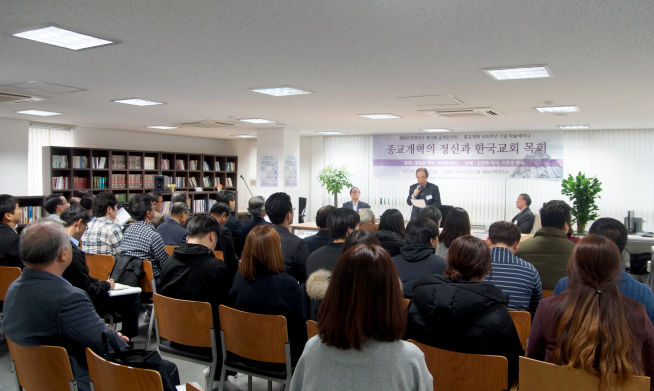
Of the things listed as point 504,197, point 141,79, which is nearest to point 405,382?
point 141,79

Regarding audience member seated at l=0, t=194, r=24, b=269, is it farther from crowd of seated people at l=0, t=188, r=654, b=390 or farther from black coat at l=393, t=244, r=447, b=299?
black coat at l=393, t=244, r=447, b=299

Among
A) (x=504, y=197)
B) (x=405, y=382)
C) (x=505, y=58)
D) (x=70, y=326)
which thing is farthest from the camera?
(x=504, y=197)

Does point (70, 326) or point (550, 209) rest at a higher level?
point (550, 209)

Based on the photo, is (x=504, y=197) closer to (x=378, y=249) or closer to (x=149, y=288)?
(x=149, y=288)

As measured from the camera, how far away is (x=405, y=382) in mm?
1230

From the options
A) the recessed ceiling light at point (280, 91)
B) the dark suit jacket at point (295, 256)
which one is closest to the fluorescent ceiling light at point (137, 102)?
the recessed ceiling light at point (280, 91)

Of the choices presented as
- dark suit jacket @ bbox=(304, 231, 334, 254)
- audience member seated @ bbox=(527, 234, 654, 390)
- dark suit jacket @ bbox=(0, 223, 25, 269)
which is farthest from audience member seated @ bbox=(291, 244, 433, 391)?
dark suit jacket @ bbox=(0, 223, 25, 269)

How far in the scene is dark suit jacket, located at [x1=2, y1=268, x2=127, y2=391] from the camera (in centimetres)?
198

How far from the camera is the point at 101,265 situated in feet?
13.0

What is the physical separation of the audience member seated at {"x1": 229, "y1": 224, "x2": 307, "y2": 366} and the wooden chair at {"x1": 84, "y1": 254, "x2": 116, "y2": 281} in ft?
6.15

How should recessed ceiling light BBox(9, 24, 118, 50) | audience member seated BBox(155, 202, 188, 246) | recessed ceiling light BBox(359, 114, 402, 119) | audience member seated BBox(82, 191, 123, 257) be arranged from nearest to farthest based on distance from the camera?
recessed ceiling light BBox(9, 24, 118, 50), audience member seated BBox(82, 191, 123, 257), audience member seated BBox(155, 202, 188, 246), recessed ceiling light BBox(359, 114, 402, 119)

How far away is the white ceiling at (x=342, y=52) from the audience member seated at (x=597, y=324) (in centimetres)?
146

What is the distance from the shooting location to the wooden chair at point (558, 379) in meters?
1.58

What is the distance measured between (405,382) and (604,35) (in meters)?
2.82
